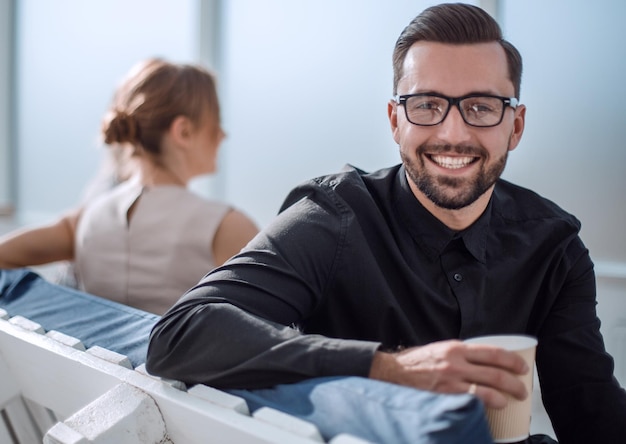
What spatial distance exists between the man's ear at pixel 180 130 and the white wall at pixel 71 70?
99 cm

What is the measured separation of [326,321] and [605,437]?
51cm

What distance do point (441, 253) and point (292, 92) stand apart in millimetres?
1388

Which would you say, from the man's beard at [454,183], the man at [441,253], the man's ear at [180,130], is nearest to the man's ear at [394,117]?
the man at [441,253]

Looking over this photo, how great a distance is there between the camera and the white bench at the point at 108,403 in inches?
29.5

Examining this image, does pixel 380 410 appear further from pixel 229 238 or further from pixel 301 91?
pixel 301 91

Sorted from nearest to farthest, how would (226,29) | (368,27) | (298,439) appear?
1. (298,439)
2. (368,27)
3. (226,29)

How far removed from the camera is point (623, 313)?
5.42 feet

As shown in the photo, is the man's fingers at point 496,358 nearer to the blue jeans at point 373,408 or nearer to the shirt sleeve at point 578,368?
the blue jeans at point 373,408

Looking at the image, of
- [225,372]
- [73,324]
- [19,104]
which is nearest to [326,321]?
[225,372]

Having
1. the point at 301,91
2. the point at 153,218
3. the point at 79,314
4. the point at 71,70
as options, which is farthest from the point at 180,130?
the point at 71,70

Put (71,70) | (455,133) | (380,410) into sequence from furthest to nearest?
(71,70) → (455,133) → (380,410)

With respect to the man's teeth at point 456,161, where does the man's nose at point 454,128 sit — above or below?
above

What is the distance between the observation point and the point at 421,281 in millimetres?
1155

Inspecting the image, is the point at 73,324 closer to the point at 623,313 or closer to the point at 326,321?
the point at 326,321
